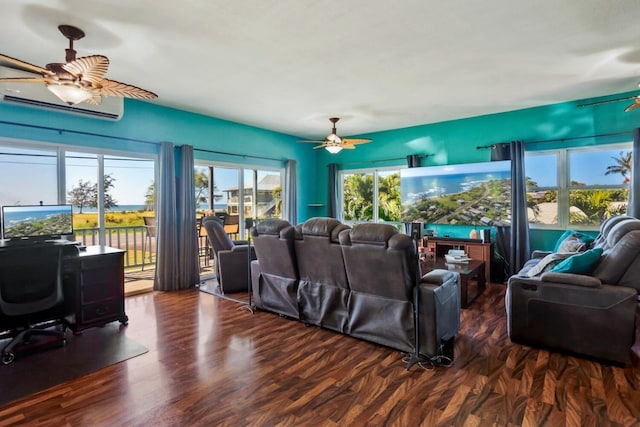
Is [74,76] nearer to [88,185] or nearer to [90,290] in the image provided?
[90,290]

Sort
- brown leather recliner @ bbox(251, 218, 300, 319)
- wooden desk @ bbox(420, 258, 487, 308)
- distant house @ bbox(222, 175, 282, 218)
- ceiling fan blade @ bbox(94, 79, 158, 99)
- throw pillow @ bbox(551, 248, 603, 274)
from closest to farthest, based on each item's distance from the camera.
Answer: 1. throw pillow @ bbox(551, 248, 603, 274)
2. ceiling fan blade @ bbox(94, 79, 158, 99)
3. brown leather recliner @ bbox(251, 218, 300, 319)
4. wooden desk @ bbox(420, 258, 487, 308)
5. distant house @ bbox(222, 175, 282, 218)

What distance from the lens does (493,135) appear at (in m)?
5.66

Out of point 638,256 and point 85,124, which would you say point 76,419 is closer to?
point 85,124

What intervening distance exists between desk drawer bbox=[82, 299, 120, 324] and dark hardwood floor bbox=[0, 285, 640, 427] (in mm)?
476

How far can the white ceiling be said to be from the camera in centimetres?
253

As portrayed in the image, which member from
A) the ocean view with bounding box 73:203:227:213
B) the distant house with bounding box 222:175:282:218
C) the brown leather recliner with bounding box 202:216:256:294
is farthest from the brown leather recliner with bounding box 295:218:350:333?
the distant house with bounding box 222:175:282:218

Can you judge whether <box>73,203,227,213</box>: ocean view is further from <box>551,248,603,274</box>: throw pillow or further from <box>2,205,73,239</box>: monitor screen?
<box>551,248,603,274</box>: throw pillow

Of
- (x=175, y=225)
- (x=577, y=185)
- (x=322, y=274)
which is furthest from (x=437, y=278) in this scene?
(x=175, y=225)

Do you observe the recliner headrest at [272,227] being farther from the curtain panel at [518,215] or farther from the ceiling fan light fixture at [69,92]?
the curtain panel at [518,215]

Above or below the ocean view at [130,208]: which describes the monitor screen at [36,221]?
below

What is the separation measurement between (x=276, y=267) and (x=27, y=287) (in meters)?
2.20

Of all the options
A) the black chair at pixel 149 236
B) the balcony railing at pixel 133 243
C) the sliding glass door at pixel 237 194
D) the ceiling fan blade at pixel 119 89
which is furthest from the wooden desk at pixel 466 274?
the balcony railing at pixel 133 243

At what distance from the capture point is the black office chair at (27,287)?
9.05 feet

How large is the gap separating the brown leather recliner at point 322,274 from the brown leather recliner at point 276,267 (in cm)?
9
